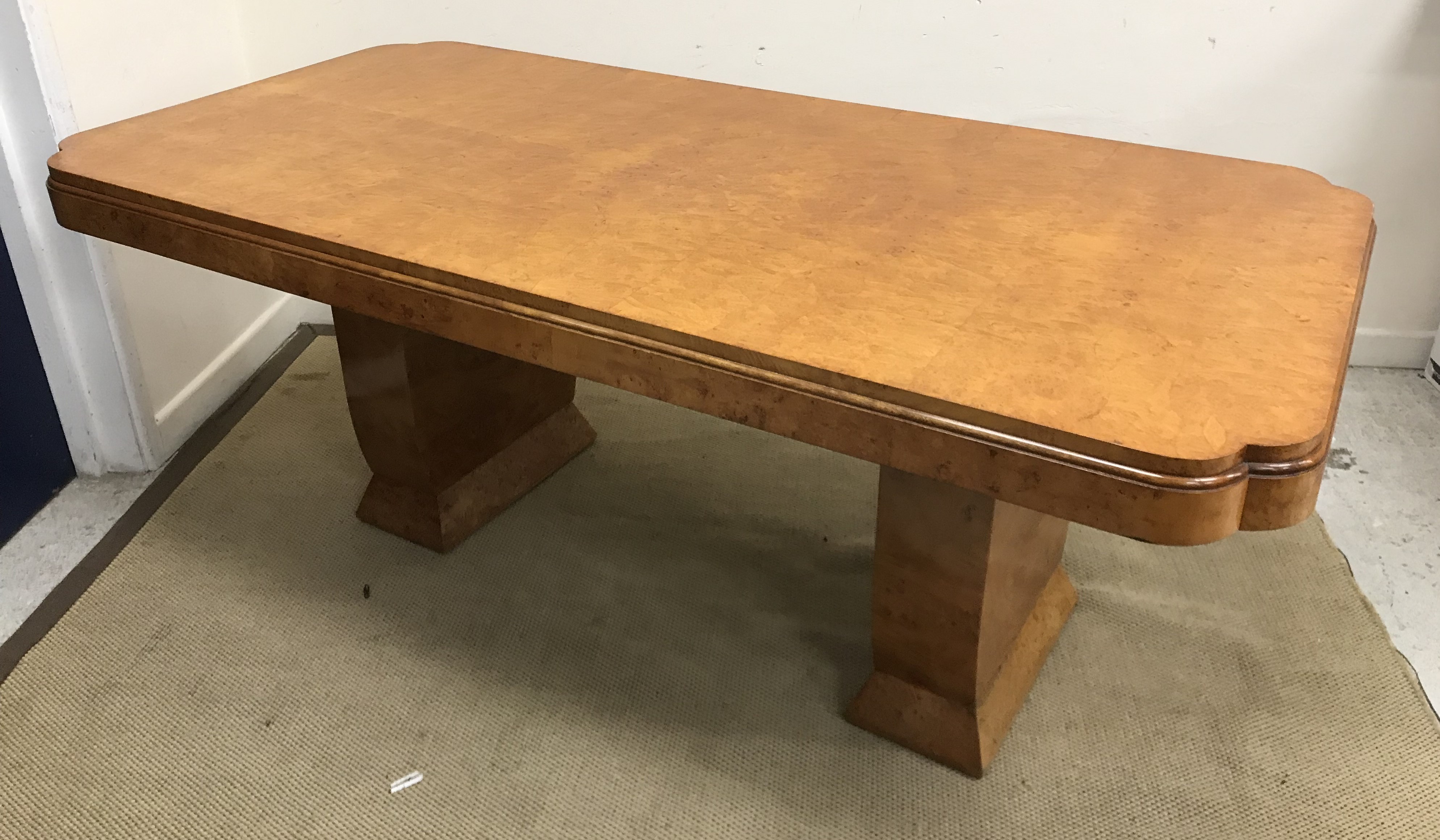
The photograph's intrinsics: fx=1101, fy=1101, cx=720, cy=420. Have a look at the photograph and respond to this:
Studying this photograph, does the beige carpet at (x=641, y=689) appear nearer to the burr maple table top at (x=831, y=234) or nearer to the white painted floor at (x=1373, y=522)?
the white painted floor at (x=1373, y=522)

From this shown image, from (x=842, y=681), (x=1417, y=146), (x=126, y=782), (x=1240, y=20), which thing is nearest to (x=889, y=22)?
(x=1240, y=20)

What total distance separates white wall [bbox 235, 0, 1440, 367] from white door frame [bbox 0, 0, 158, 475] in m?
0.63

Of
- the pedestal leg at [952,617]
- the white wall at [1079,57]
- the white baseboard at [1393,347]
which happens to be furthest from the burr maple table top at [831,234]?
the white baseboard at [1393,347]

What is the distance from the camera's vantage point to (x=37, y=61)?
1653 mm

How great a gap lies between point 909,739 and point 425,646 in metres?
0.69

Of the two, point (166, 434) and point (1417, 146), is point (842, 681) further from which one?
point (1417, 146)

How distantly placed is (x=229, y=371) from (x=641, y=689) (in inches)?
48.7

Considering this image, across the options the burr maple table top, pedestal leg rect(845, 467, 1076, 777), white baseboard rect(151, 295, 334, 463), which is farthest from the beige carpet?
the burr maple table top

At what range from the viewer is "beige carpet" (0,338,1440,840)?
4.36 feet

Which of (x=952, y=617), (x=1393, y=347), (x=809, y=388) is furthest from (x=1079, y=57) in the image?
(x=809, y=388)

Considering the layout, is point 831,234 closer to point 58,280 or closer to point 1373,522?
point 1373,522

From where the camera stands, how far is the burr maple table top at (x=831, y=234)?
934 millimetres

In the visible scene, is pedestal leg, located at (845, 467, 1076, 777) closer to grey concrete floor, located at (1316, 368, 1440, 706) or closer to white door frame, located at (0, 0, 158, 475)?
grey concrete floor, located at (1316, 368, 1440, 706)

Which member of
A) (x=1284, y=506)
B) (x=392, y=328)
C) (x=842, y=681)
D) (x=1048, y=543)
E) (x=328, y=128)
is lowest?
(x=842, y=681)
